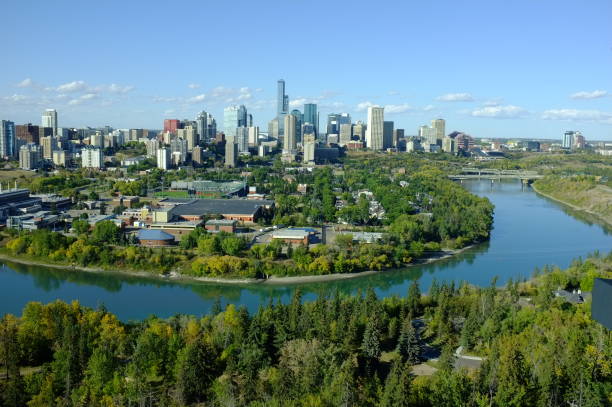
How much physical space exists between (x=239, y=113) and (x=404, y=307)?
105 ft

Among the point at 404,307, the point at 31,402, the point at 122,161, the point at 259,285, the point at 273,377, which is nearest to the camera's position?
the point at 31,402

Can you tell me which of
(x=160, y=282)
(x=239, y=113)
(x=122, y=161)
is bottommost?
(x=160, y=282)

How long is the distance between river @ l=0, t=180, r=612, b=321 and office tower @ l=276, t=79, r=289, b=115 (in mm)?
32357

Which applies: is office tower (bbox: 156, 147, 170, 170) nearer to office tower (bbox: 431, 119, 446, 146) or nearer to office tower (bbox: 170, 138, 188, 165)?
office tower (bbox: 170, 138, 188, 165)

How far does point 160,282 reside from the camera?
23.2ft

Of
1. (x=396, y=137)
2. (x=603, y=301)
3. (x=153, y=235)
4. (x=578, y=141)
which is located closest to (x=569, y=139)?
(x=578, y=141)

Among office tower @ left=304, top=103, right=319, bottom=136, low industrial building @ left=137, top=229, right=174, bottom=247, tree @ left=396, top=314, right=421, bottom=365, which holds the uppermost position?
office tower @ left=304, top=103, right=319, bottom=136

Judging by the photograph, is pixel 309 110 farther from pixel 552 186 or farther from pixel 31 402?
pixel 31 402

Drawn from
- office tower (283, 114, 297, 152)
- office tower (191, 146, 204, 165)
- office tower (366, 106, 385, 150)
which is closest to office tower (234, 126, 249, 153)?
office tower (283, 114, 297, 152)

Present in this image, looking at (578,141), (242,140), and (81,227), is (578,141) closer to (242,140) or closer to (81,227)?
(242,140)

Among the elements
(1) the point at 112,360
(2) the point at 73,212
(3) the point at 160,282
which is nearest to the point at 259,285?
(3) the point at 160,282

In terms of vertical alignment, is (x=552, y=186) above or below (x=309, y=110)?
below

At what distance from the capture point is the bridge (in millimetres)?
21094

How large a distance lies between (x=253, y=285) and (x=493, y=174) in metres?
17.8
